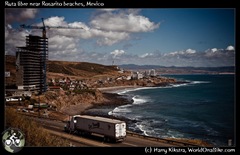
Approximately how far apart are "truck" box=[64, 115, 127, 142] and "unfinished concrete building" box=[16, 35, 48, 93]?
40.3 m

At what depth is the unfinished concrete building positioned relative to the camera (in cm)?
7350

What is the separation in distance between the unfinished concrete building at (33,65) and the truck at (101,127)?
132ft

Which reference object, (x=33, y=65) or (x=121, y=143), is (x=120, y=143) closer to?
(x=121, y=143)

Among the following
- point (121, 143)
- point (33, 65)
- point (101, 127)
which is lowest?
point (121, 143)

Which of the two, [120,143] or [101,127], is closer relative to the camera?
[120,143]

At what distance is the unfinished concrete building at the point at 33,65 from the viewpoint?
73.5 m

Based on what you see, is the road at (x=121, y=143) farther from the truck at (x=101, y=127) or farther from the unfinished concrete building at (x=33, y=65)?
the unfinished concrete building at (x=33, y=65)

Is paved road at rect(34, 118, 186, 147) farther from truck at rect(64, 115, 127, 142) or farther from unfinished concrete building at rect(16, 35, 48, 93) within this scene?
unfinished concrete building at rect(16, 35, 48, 93)

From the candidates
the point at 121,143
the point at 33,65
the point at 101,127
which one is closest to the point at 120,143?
the point at 121,143

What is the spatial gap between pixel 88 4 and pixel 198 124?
44.2 m

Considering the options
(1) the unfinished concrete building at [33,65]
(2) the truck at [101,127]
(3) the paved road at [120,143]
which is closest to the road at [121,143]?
(3) the paved road at [120,143]

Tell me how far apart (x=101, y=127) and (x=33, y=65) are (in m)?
60.4

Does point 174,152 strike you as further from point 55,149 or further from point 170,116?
point 170,116

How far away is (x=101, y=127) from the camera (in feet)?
93.8
